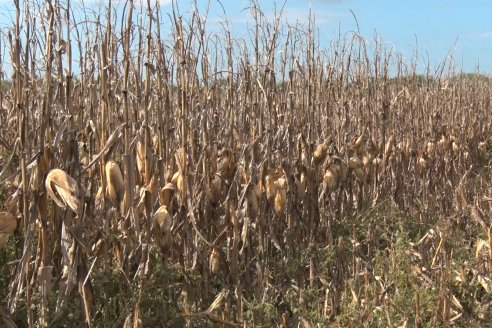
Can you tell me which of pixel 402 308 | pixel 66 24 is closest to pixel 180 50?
pixel 66 24

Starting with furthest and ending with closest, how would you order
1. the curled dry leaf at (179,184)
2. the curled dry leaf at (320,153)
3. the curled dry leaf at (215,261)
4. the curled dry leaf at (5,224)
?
1. the curled dry leaf at (320,153)
2. the curled dry leaf at (215,261)
3. the curled dry leaf at (179,184)
4. the curled dry leaf at (5,224)

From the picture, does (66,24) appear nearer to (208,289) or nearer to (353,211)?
(208,289)

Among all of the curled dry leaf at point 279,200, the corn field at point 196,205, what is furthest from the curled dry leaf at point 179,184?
the curled dry leaf at point 279,200

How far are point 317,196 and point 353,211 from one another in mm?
804

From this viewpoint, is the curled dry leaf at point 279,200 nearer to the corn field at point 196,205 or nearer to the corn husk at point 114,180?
the corn field at point 196,205

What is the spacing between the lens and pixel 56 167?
1.88 metres

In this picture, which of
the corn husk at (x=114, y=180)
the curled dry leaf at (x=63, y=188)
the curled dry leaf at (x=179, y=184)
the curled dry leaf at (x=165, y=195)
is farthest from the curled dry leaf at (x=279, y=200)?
the curled dry leaf at (x=63, y=188)

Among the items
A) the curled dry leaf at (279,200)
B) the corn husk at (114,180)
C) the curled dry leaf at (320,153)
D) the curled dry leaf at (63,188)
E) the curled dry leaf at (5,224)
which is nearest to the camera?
the curled dry leaf at (63,188)

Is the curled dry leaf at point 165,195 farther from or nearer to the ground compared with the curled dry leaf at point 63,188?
nearer to the ground

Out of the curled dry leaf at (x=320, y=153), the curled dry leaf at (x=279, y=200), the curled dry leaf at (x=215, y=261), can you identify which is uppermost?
the curled dry leaf at (x=320, y=153)

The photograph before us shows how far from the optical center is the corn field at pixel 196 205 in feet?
6.33

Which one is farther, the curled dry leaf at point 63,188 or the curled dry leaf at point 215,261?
the curled dry leaf at point 215,261

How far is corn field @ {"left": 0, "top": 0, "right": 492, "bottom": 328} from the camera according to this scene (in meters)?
1.93

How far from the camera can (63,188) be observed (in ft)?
5.67
